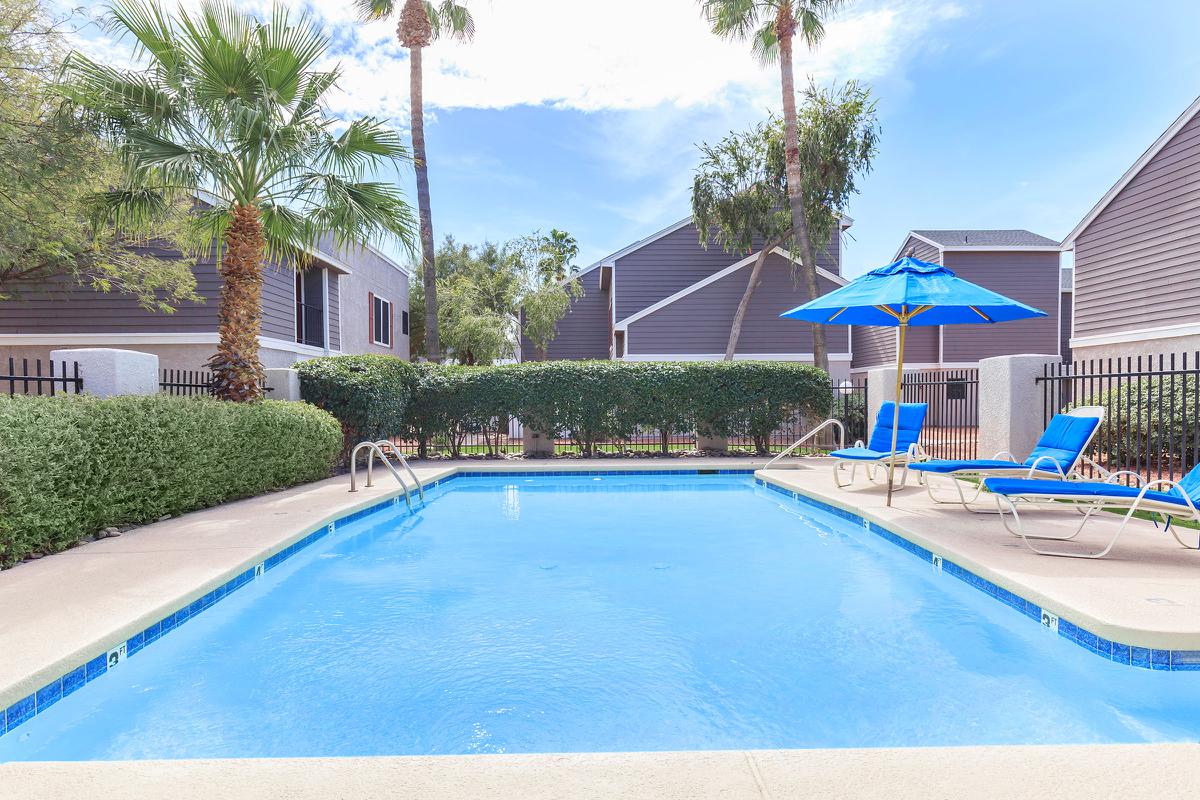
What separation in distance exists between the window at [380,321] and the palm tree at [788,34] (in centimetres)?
1302

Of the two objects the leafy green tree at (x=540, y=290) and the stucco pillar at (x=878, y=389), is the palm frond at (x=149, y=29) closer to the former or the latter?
the stucco pillar at (x=878, y=389)

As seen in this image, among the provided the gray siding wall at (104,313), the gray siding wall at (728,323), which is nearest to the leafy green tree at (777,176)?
the gray siding wall at (728,323)

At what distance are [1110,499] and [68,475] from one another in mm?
7936

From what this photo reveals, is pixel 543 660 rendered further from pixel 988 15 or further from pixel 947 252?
pixel 947 252

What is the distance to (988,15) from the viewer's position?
14961mm

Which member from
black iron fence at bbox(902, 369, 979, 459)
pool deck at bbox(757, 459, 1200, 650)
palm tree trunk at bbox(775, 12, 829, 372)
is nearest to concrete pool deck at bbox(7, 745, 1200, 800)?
pool deck at bbox(757, 459, 1200, 650)

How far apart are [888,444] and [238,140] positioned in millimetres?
9369

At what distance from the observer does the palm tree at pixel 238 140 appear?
7828 millimetres

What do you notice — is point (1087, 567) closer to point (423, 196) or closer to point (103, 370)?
point (103, 370)

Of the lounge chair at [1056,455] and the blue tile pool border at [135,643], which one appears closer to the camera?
the blue tile pool border at [135,643]

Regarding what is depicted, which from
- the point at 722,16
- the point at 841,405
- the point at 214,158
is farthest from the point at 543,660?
the point at 722,16

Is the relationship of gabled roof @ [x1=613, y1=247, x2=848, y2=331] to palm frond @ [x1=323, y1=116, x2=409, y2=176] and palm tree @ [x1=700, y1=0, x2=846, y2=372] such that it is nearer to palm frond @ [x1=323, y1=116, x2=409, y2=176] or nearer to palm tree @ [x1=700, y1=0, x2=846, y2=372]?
palm tree @ [x1=700, y1=0, x2=846, y2=372]

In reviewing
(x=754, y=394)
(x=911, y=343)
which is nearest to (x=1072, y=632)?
(x=754, y=394)

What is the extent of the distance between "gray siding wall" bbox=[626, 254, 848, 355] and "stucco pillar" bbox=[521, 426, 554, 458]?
22.3 feet
